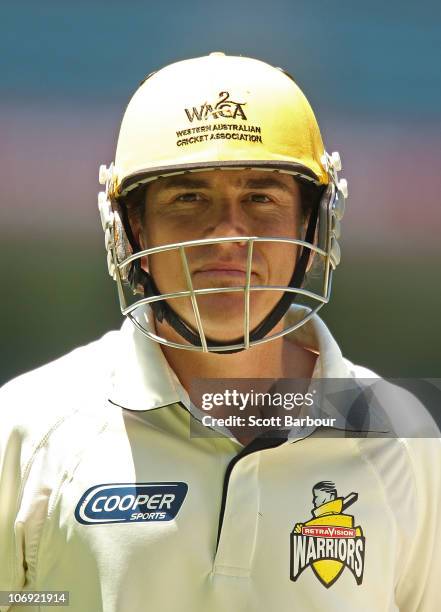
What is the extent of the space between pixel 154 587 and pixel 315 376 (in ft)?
1.59

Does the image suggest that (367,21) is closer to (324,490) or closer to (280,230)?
(280,230)

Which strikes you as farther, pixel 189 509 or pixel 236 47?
pixel 236 47

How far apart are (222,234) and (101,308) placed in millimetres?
1769

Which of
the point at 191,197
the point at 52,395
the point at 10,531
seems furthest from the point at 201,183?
the point at 10,531

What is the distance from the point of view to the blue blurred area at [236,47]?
354 cm

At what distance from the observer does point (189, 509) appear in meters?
1.74

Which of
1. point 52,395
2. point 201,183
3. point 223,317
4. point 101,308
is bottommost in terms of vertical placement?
point 52,395

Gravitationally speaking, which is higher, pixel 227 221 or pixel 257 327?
pixel 227 221

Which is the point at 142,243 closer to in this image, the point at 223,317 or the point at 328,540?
the point at 223,317

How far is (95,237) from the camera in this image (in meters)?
3.57

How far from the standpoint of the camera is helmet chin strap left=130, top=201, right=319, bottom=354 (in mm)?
1883

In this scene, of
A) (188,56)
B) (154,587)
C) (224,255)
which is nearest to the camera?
(154,587)

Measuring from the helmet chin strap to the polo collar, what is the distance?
49 mm

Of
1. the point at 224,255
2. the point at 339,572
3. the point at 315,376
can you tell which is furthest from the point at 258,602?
the point at 224,255
